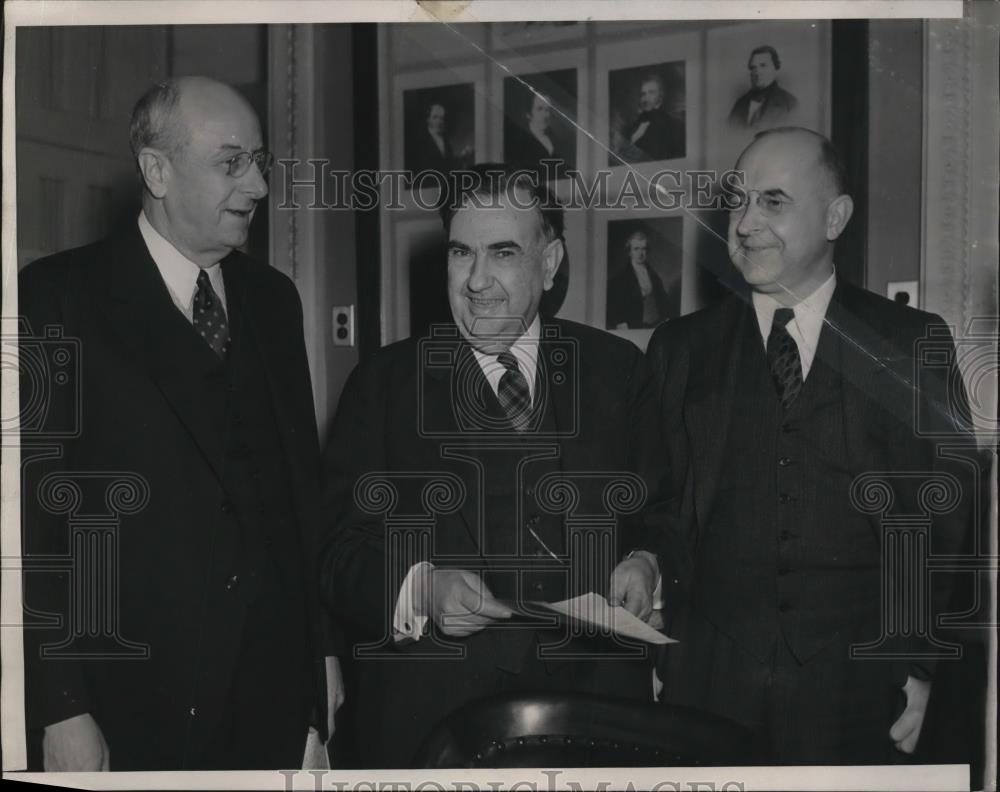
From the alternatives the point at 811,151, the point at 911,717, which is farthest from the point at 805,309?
the point at 911,717

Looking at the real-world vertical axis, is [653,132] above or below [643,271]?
above

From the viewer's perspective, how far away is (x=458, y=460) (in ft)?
5.46

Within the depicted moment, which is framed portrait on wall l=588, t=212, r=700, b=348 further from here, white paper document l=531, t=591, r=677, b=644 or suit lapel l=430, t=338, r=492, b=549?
white paper document l=531, t=591, r=677, b=644

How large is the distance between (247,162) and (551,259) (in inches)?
20.0

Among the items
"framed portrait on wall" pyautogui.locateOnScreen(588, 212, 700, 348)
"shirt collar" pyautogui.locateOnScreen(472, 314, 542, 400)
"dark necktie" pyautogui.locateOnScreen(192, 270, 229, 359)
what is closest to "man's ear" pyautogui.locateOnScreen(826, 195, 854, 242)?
"framed portrait on wall" pyautogui.locateOnScreen(588, 212, 700, 348)

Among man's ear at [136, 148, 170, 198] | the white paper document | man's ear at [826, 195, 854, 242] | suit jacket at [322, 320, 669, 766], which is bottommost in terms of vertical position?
the white paper document

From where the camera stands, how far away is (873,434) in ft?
5.43

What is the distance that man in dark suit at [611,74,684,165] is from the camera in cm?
165

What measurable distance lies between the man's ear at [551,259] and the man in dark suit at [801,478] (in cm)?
19

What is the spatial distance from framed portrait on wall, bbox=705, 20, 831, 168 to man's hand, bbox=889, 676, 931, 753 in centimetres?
90

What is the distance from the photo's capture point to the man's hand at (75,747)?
66.1 inches

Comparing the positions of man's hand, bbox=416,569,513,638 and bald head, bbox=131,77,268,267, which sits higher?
bald head, bbox=131,77,268,267

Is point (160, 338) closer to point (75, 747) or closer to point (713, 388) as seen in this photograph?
point (75, 747)

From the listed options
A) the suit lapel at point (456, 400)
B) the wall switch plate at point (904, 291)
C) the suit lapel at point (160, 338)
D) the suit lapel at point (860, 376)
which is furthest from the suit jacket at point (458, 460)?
the wall switch plate at point (904, 291)
